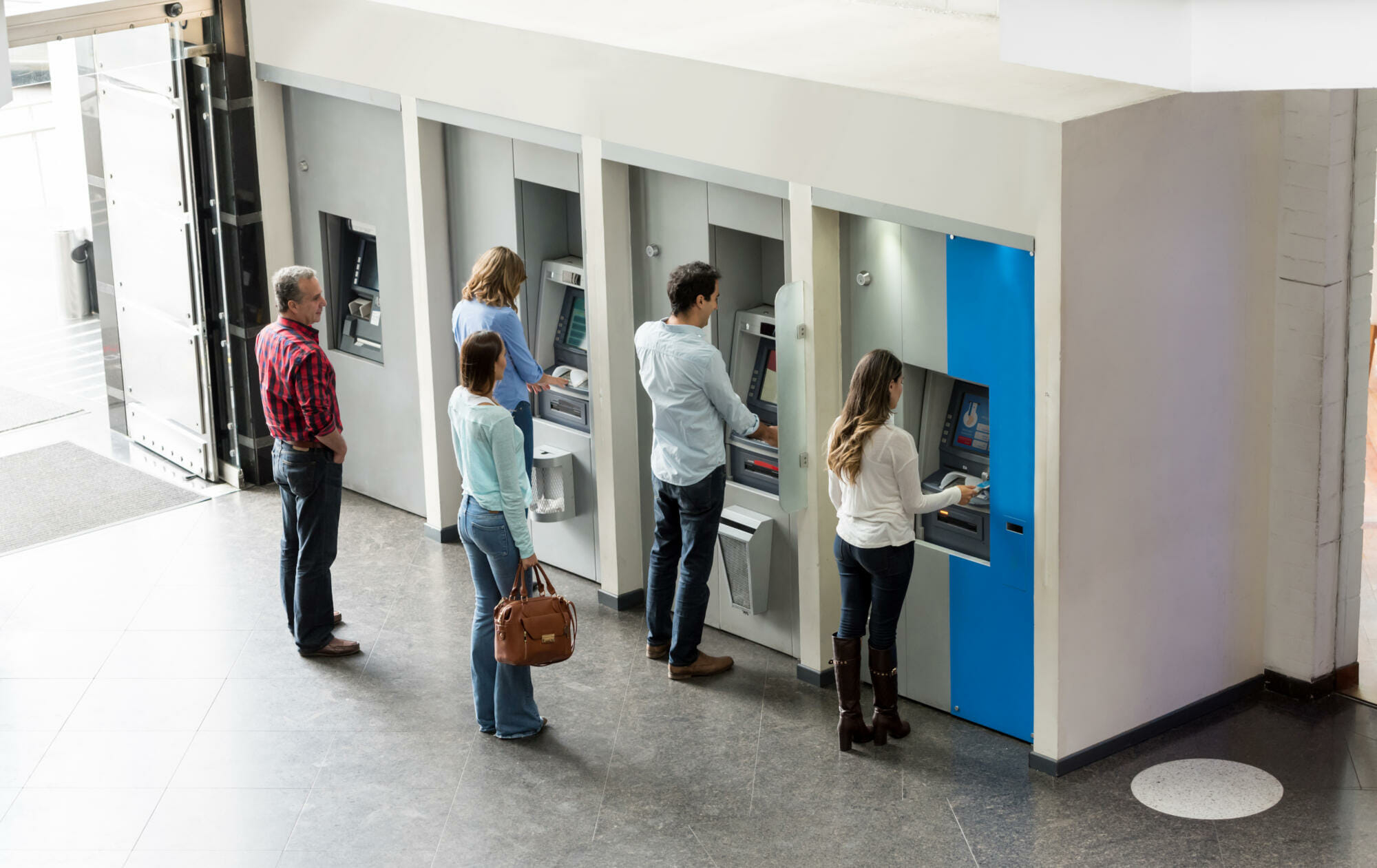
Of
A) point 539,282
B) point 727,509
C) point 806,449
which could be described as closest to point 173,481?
point 539,282

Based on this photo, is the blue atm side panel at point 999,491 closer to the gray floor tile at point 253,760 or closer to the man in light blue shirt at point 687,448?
the man in light blue shirt at point 687,448

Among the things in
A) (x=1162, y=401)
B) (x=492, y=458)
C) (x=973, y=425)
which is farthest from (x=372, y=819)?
(x=1162, y=401)

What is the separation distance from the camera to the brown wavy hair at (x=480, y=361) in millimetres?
5715

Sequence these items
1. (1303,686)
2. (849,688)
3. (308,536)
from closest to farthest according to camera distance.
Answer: (849,688), (1303,686), (308,536)

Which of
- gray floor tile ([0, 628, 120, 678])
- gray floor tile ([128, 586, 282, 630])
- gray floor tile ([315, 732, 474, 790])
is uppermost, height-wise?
gray floor tile ([128, 586, 282, 630])

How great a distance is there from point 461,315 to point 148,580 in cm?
228

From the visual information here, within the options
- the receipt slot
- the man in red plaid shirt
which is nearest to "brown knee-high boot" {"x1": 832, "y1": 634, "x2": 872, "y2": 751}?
the receipt slot

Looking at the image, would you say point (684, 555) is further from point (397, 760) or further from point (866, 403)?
point (397, 760)

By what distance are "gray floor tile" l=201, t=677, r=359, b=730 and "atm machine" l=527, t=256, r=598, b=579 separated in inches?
55.1

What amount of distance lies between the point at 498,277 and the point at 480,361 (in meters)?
1.27

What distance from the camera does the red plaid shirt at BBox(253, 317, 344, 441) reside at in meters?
6.54

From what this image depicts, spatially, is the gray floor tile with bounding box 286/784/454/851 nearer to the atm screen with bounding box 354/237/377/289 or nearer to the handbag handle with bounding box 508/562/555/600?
the handbag handle with bounding box 508/562/555/600

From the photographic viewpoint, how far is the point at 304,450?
6719 millimetres

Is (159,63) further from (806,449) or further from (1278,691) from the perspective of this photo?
(1278,691)
